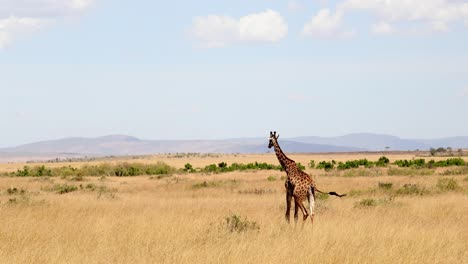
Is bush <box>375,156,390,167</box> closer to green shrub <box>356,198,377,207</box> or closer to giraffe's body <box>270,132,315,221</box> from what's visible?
green shrub <box>356,198,377,207</box>

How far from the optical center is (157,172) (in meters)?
60.4

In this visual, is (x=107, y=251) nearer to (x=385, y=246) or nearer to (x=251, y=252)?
(x=251, y=252)

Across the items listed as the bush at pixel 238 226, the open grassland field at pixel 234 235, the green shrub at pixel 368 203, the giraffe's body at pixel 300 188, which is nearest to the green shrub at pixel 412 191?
the open grassland field at pixel 234 235

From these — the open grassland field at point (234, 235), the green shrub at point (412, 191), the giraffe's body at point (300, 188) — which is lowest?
the open grassland field at point (234, 235)

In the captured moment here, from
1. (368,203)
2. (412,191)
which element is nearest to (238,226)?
(368,203)

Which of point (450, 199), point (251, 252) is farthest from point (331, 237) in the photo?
point (450, 199)

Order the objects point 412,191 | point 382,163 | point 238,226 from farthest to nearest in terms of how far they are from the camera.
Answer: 1. point 382,163
2. point 412,191
3. point 238,226

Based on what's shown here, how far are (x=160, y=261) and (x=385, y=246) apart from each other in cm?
395

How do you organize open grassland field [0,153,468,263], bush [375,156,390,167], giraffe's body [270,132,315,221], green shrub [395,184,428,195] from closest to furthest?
open grassland field [0,153,468,263]
giraffe's body [270,132,315,221]
green shrub [395,184,428,195]
bush [375,156,390,167]

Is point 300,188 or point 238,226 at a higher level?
point 300,188

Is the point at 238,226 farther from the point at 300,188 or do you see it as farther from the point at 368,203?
the point at 368,203

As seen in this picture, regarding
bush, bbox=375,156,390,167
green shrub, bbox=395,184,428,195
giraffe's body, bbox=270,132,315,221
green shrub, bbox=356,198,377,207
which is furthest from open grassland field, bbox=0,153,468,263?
bush, bbox=375,156,390,167

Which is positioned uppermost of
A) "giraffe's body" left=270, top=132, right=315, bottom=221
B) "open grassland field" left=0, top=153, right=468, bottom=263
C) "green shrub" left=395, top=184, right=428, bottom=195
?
"giraffe's body" left=270, top=132, right=315, bottom=221

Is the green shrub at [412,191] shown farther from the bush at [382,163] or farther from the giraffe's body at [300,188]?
the bush at [382,163]
